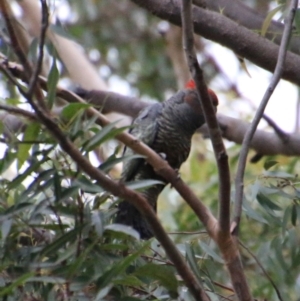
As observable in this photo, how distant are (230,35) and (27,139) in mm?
825

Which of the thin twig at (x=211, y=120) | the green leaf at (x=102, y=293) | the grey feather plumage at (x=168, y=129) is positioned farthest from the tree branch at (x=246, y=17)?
the green leaf at (x=102, y=293)

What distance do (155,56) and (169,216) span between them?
189 cm

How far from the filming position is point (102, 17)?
4.80m

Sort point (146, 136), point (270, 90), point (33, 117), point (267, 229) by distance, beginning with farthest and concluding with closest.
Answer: point (267, 229) → point (146, 136) → point (270, 90) → point (33, 117)

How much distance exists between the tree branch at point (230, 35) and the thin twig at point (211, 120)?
24.8 inches

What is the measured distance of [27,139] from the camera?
53.1 inches

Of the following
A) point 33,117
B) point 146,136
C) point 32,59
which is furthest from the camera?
point 146,136

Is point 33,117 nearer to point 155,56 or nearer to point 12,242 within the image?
point 12,242

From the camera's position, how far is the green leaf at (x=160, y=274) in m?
1.40

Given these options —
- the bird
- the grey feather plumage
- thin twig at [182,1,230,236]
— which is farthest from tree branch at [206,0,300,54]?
thin twig at [182,1,230,236]

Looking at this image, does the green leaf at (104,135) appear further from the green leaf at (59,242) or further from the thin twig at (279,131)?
the thin twig at (279,131)

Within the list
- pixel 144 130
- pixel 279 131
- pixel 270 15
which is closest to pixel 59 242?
pixel 270 15

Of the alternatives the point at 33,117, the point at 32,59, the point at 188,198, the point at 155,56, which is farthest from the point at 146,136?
the point at 155,56

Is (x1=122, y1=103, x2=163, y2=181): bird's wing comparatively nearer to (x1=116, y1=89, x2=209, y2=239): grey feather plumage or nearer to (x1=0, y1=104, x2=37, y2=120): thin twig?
(x1=116, y1=89, x2=209, y2=239): grey feather plumage
